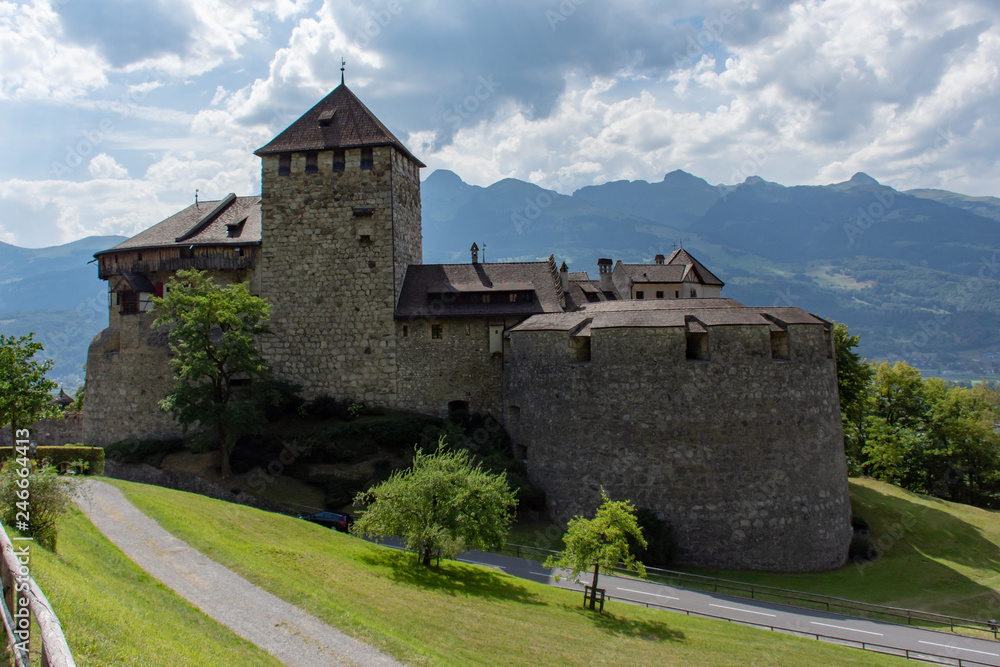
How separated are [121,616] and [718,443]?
83.6 feet

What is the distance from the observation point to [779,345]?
105ft

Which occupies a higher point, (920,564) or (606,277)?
(606,277)

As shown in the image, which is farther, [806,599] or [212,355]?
[212,355]

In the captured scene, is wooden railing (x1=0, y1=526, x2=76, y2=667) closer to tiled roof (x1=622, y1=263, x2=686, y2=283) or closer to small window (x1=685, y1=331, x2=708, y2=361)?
small window (x1=685, y1=331, x2=708, y2=361)

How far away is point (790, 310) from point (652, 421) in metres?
9.24

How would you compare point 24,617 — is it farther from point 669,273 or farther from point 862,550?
point 669,273

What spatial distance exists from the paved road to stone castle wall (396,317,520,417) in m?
11.9

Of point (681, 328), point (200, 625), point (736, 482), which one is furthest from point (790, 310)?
point (200, 625)

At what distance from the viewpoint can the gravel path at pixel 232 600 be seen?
14.0 m

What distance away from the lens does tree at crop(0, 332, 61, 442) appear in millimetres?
A: 23328

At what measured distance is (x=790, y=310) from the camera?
109 ft

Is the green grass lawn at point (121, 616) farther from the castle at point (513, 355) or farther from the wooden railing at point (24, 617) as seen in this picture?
the castle at point (513, 355)

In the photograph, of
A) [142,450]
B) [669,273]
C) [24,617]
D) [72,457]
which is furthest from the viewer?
[669,273]

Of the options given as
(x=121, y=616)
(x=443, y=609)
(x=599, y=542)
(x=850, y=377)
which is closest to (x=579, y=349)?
(x=599, y=542)
